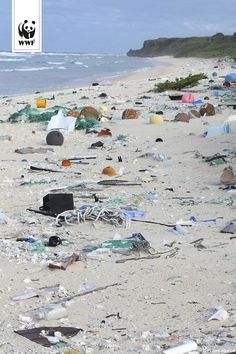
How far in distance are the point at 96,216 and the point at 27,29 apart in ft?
10.5

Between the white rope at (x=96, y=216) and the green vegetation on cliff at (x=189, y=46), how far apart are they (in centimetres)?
5987

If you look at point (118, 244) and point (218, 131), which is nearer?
point (118, 244)

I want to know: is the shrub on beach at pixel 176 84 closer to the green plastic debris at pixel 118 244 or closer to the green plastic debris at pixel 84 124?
the green plastic debris at pixel 84 124

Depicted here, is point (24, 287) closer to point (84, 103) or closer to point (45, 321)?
point (45, 321)

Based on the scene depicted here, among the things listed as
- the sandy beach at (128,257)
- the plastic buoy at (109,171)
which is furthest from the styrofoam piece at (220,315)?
the plastic buoy at (109,171)

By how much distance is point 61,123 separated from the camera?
37.6ft

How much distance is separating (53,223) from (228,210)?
1545 mm

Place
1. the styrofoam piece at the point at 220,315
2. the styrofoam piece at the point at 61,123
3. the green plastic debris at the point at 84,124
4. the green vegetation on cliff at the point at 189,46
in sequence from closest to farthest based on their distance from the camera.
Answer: the styrofoam piece at the point at 220,315
the styrofoam piece at the point at 61,123
the green plastic debris at the point at 84,124
the green vegetation on cliff at the point at 189,46

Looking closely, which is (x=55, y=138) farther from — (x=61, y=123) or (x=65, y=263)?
(x=65, y=263)

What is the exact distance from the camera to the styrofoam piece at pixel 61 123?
11312 mm

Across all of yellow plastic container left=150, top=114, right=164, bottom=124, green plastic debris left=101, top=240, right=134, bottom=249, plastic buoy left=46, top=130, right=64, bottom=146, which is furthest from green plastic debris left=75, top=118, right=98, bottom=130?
green plastic debris left=101, top=240, right=134, bottom=249

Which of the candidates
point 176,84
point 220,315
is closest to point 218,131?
point 220,315

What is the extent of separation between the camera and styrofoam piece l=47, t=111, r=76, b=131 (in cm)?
1131

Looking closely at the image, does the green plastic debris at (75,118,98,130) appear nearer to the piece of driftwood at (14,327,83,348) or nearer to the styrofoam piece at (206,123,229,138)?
the styrofoam piece at (206,123,229,138)
